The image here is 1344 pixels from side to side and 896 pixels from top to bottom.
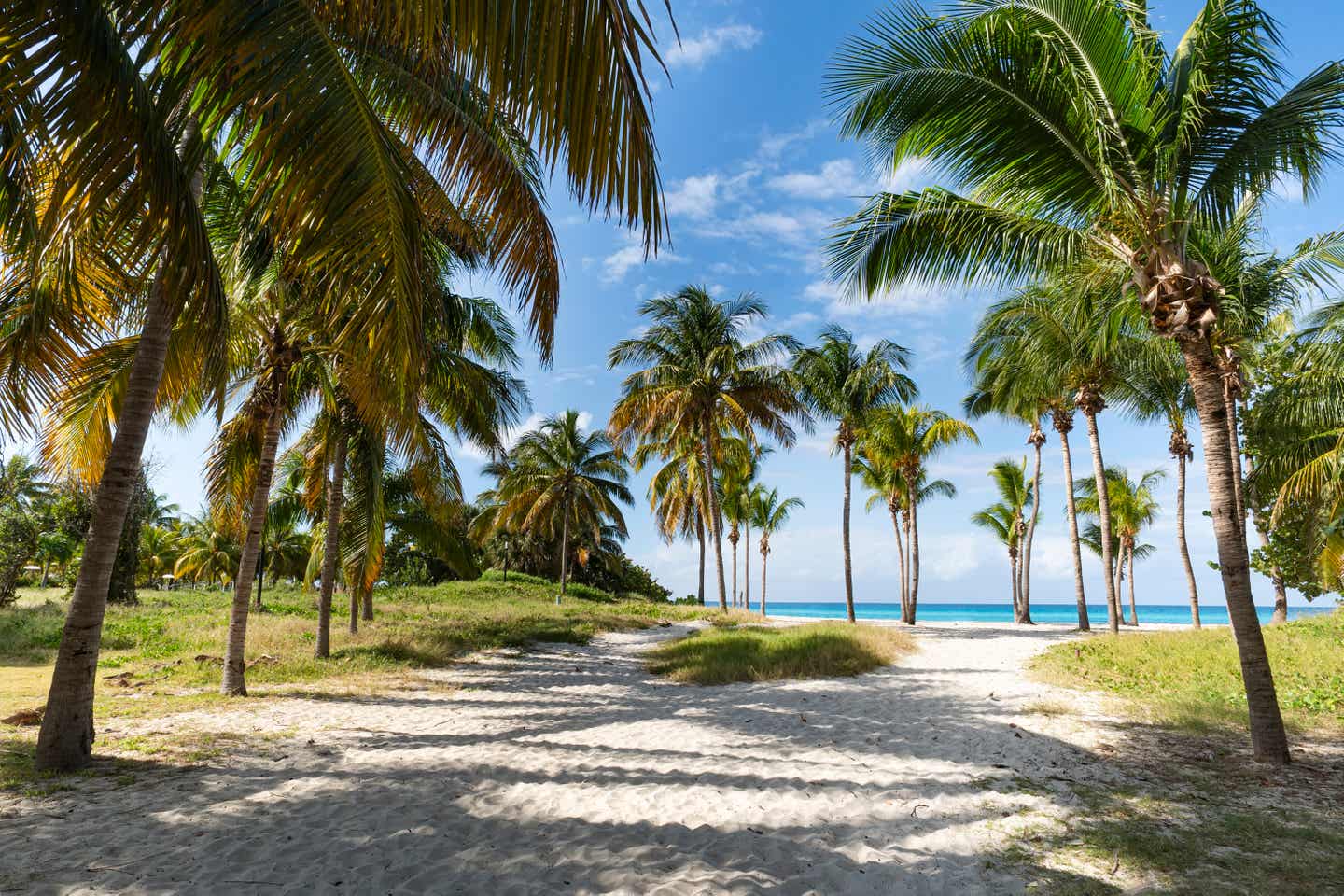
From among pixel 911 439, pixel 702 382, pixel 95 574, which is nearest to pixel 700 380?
pixel 702 382

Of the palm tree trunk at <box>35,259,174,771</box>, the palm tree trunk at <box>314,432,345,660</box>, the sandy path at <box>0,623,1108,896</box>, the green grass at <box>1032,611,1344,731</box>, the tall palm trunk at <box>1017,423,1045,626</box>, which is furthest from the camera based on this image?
the tall palm trunk at <box>1017,423,1045,626</box>

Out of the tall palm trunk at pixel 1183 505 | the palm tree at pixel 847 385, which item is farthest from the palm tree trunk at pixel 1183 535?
the palm tree at pixel 847 385

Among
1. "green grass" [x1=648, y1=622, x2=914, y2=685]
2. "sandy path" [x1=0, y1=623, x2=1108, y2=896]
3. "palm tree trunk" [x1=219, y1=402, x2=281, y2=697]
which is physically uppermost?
"palm tree trunk" [x1=219, y1=402, x2=281, y2=697]

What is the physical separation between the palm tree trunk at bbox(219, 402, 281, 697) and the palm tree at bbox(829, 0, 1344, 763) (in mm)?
8863

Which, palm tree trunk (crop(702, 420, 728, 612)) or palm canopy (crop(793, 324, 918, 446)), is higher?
palm canopy (crop(793, 324, 918, 446))

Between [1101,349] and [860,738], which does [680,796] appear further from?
[1101,349]

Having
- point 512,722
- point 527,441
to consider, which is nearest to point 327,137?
point 512,722

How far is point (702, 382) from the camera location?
22.2 metres

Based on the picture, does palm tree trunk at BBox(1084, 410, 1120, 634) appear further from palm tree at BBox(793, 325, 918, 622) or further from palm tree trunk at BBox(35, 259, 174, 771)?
palm tree trunk at BBox(35, 259, 174, 771)

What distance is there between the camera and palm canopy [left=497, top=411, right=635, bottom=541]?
29.0 meters

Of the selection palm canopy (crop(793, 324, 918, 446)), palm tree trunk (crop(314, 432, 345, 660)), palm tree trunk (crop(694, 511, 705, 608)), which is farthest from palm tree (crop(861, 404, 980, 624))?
palm tree trunk (crop(314, 432, 345, 660))

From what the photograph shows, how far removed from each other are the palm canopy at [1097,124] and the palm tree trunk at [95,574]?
7358mm

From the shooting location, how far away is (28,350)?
5363 millimetres

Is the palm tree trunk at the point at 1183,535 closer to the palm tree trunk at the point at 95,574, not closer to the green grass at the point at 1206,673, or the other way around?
the green grass at the point at 1206,673
